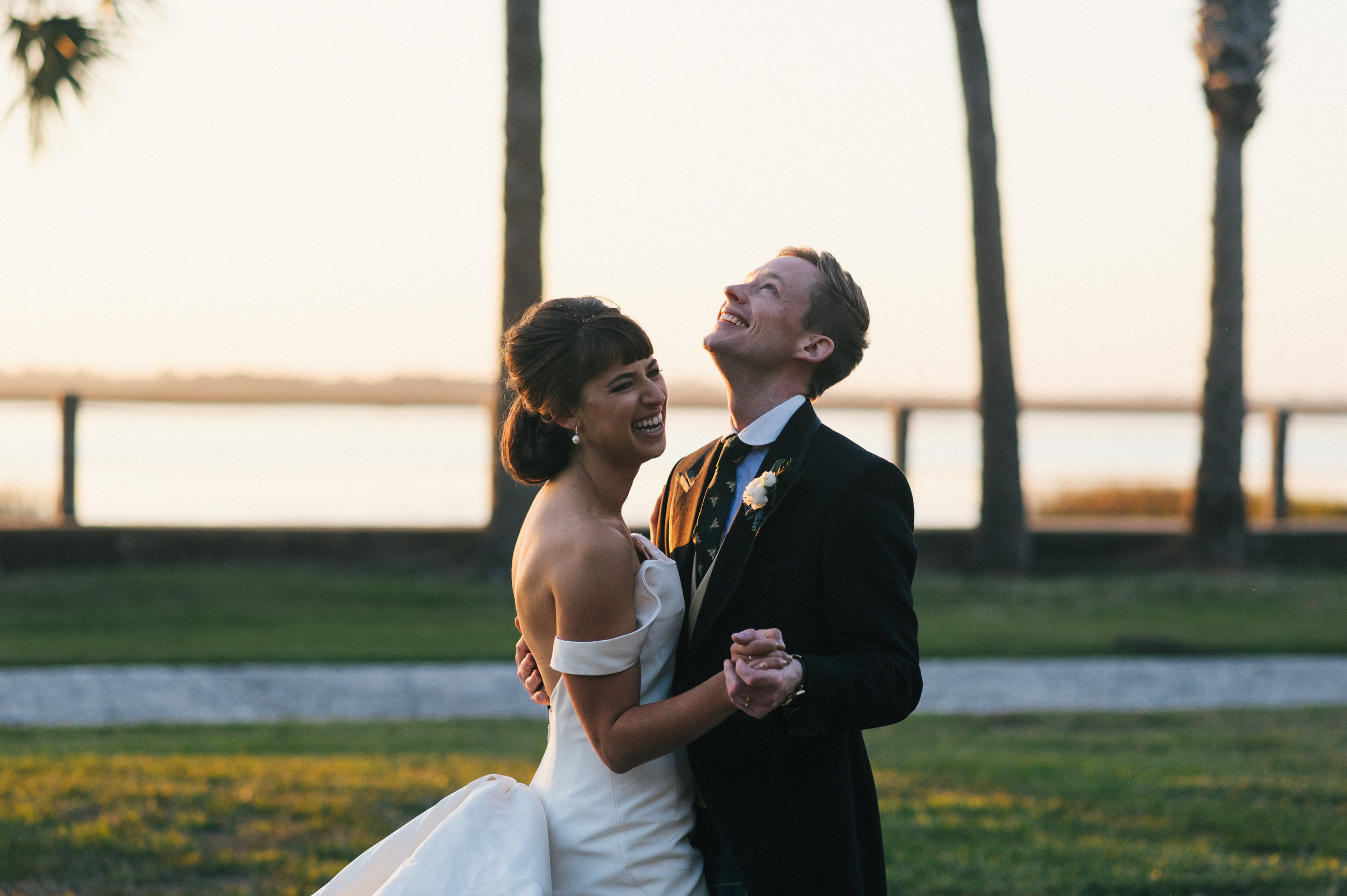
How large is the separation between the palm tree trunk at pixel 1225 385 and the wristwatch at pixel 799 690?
12418 millimetres

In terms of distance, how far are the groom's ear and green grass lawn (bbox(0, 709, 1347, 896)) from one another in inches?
103

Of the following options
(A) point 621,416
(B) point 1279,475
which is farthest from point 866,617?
(B) point 1279,475

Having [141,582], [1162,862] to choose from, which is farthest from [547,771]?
[141,582]

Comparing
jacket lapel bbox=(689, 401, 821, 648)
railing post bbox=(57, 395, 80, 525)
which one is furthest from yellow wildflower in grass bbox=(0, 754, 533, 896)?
railing post bbox=(57, 395, 80, 525)

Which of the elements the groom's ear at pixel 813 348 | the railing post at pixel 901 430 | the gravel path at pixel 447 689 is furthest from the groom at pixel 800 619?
the railing post at pixel 901 430

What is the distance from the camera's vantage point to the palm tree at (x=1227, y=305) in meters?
13.5

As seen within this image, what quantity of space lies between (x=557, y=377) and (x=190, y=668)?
287 inches

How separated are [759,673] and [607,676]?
34 cm

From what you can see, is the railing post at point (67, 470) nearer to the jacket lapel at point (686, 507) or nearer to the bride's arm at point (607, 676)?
the jacket lapel at point (686, 507)

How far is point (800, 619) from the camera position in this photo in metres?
2.51

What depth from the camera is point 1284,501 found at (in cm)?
1470

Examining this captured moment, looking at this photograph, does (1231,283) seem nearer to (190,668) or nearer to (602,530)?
(190,668)

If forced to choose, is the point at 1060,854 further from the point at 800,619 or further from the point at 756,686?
the point at 756,686

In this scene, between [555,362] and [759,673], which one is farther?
[555,362]
